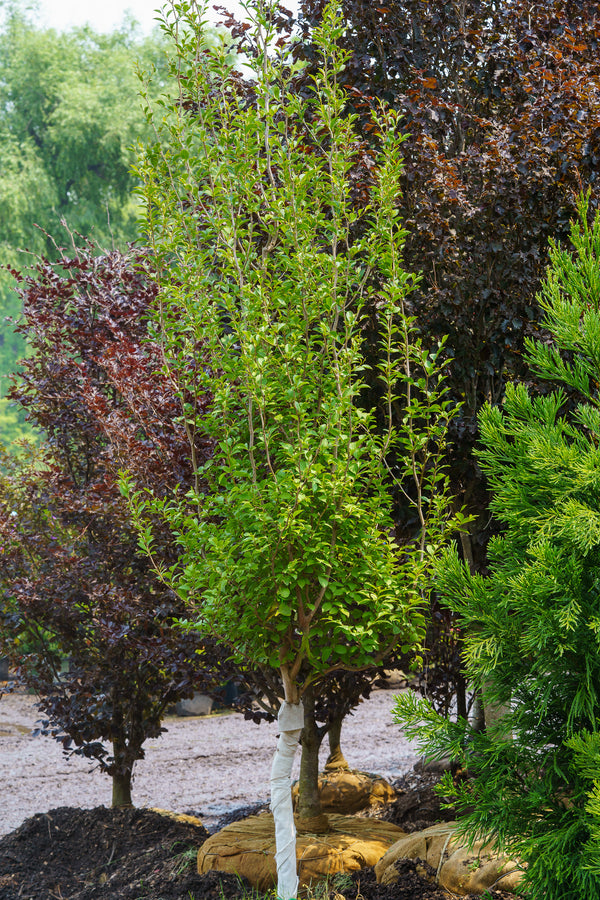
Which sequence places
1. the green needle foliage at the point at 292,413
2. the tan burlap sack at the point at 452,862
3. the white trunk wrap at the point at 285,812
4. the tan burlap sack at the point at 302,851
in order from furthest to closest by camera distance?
the tan burlap sack at the point at 302,851 < the tan burlap sack at the point at 452,862 < the white trunk wrap at the point at 285,812 < the green needle foliage at the point at 292,413

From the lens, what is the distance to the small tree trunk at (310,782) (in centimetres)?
421

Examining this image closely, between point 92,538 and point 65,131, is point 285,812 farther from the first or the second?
point 65,131

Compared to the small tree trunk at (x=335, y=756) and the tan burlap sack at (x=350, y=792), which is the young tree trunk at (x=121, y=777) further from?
the small tree trunk at (x=335, y=756)

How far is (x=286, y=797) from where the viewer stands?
324cm

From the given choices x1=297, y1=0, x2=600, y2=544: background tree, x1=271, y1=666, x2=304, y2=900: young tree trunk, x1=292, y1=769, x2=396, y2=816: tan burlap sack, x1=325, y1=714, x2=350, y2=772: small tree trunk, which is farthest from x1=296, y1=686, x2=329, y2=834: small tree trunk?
x1=325, y1=714, x2=350, y2=772: small tree trunk

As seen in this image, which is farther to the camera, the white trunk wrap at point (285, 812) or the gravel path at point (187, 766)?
the gravel path at point (187, 766)

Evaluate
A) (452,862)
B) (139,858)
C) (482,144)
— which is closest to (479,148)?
(482,144)

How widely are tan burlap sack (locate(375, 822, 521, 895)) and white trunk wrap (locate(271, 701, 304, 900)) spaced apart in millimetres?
627

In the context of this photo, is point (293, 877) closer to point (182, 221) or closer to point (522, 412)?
point (522, 412)

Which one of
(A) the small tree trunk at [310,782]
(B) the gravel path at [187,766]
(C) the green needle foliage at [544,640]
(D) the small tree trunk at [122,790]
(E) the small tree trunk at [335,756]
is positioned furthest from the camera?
(B) the gravel path at [187,766]

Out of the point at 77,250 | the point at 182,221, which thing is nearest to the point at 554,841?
the point at 182,221

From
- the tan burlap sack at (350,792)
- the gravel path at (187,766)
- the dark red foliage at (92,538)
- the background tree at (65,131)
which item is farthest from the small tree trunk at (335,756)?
the background tree at (65,131)

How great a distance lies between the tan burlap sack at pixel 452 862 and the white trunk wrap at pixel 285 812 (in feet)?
2.06

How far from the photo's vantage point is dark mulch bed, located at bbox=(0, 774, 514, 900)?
360cm
